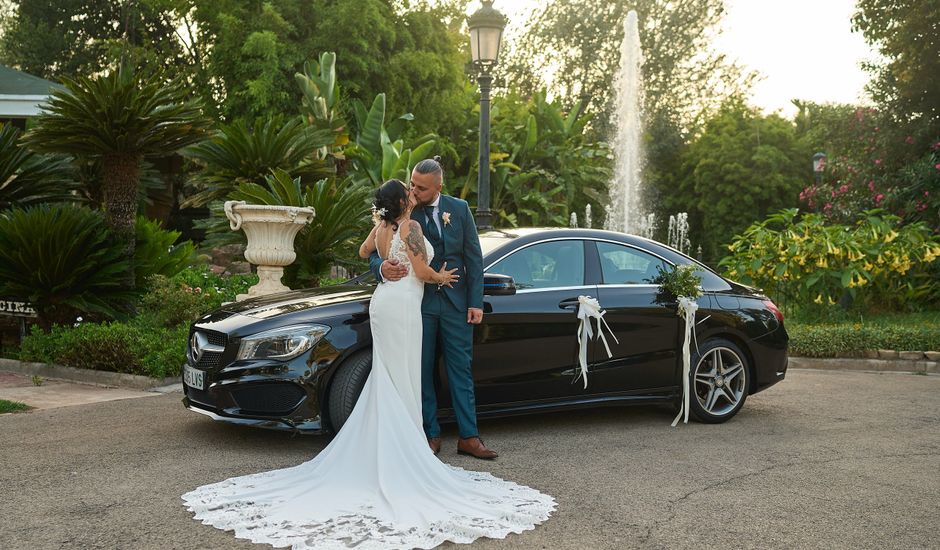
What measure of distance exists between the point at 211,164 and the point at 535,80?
1510 inches

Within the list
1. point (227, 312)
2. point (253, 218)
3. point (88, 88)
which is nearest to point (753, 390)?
point (227, 312)

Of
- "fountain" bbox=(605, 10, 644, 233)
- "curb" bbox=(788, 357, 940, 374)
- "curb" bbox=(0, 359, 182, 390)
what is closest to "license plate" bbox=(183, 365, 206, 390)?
"curb" bbox=(0, 359, 182, 390)

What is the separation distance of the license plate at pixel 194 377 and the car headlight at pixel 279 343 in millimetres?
347

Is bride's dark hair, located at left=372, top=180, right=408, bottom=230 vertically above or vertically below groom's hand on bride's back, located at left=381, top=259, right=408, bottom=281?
above

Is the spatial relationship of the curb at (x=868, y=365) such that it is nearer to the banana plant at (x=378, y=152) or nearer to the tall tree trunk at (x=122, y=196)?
the tall tree trunk at (x=122, y=196)

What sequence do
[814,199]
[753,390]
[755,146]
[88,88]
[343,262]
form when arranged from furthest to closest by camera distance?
[755,146], [814,199], [343,262], [88,88], [753,390]

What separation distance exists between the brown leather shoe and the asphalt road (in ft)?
0.27

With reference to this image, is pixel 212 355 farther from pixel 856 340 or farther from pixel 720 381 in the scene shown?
pixel 856 340

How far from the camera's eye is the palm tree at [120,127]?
9.77 metres

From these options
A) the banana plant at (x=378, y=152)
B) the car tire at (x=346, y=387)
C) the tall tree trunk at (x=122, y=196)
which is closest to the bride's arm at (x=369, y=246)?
the car tire at (x=346, y=387)

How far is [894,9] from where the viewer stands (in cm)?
1894

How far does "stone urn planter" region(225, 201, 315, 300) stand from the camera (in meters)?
9.87

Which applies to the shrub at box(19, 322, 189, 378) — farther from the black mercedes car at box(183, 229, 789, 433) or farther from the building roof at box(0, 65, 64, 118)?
the building roof at box(0, 65, 64, 118)

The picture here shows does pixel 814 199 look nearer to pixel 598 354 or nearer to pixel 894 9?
pixel 894 9
